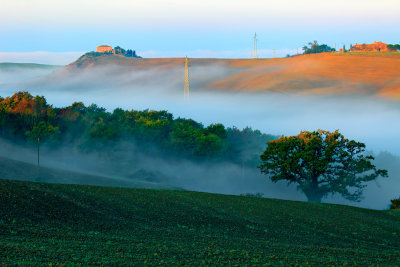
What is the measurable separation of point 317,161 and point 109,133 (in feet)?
A: 192

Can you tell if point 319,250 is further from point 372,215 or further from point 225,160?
point 225,160

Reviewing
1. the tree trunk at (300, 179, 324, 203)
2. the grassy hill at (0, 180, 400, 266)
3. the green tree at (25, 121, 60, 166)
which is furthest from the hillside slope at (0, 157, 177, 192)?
the grassy hill at (0, 180, 400, 266)

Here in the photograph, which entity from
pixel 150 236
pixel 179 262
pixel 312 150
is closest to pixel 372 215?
pixel 312 150

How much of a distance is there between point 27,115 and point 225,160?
150 feet

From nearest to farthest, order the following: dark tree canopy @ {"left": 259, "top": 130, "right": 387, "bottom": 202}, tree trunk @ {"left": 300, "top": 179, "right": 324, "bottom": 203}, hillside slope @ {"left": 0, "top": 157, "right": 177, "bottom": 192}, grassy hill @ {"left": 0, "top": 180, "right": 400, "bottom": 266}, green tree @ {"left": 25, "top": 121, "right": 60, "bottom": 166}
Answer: grassy hill @ {"left": 0, "top": 180, "right": 400, "bottom": 266} < dark tree canopy @ {"left": 259, "top": 130, "right": 387, "bottom": 202} < tree trunk @ {"left": 300, "top": 179, "right": 324, "bottom": 203} < hillside slope @ {"left": 0, "top": 157, "right": 177, "bottom": 192} < green tree @ {"left": 25, "top": 121, "right": 60, "bottom": 166}

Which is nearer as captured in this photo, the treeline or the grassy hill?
the grassy hill

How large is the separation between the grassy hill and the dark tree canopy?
2179 centimetres

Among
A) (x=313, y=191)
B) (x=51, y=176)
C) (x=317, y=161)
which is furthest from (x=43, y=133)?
(x=317, y=161)

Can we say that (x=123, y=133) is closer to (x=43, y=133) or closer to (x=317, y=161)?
(x=43, y=133)

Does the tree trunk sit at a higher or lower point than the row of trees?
lower

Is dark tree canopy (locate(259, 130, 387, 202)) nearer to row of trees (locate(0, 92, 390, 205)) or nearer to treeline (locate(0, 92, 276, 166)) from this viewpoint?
row of trees (locate(0, 92, 390, 205))

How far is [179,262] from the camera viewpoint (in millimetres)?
20188

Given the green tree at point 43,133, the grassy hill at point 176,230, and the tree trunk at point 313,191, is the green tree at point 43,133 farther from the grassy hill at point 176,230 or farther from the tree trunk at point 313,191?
the grassy hill at point 176,230

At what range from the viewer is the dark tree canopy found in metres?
72.9
